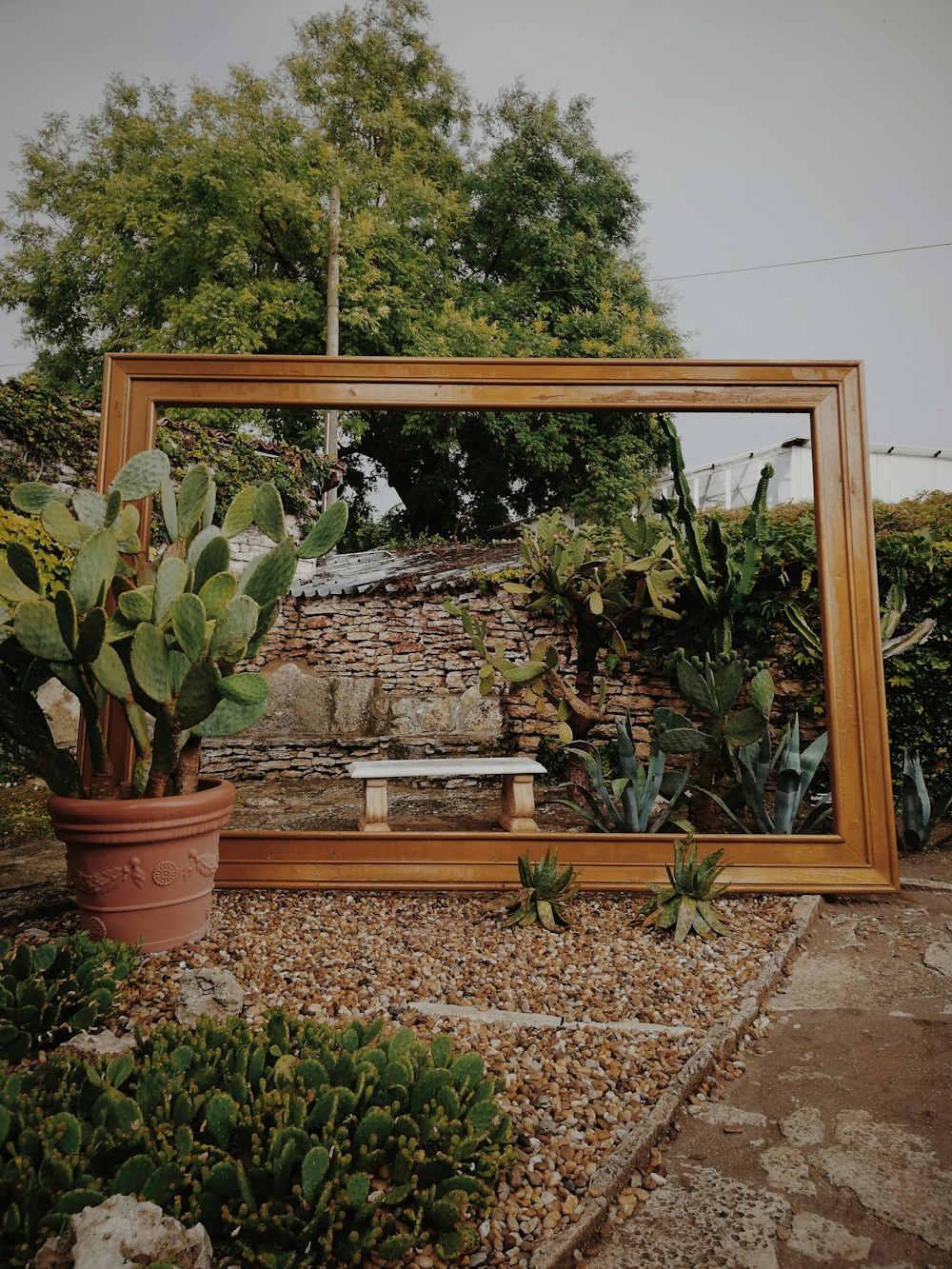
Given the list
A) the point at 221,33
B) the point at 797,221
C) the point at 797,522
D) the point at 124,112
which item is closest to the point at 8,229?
the point at 124,112

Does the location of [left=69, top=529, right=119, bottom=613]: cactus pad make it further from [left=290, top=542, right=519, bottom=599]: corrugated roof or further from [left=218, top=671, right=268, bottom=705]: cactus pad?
[left=290, top=542, right=519, bottom=599]: corrugated roof

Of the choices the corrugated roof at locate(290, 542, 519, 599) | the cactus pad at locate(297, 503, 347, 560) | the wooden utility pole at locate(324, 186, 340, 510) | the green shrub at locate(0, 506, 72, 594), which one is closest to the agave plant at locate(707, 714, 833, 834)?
the cactus pad at locate(297, 503, 347, 560)

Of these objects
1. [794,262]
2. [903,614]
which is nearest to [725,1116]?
[903,614]

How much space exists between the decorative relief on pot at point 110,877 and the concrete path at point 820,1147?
56.6 inches

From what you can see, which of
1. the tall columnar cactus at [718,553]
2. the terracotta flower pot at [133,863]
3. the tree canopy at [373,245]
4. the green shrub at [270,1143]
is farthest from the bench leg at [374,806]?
the tree canopy at [373,245]

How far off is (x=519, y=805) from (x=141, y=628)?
2059 mm

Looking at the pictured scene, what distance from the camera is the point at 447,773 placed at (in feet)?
11.0

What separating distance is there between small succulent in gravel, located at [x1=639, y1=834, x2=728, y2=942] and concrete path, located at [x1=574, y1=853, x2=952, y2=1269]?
11.6 inches

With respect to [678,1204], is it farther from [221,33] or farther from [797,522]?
[221,33]

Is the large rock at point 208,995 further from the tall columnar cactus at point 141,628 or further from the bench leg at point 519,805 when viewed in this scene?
the bench leg at point 519,805

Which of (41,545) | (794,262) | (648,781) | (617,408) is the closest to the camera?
(617,408)

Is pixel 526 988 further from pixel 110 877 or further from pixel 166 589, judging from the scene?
pixel 166 589

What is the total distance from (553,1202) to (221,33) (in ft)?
45.2

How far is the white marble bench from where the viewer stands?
328 cm
